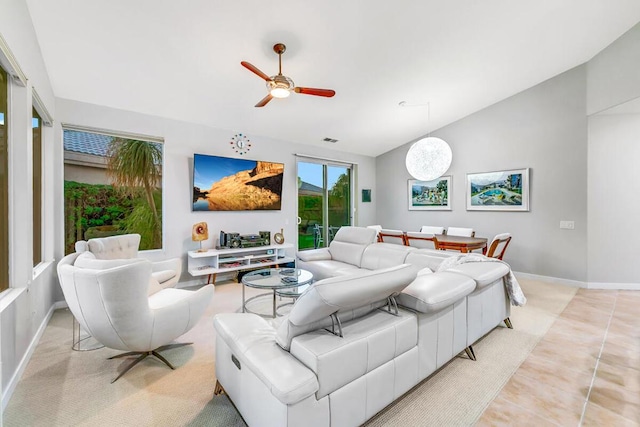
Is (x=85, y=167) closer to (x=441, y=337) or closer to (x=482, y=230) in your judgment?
(x=441, y=337)

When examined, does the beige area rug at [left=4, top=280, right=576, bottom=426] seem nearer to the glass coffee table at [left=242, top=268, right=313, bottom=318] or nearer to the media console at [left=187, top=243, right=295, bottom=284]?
the glass coffee table at [left=242, top=268, right=313, bottom=318]

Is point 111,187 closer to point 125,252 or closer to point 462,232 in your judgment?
point 125,252

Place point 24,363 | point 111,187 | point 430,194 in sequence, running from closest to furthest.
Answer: point 24,363 → point 111,187 → point 430,194

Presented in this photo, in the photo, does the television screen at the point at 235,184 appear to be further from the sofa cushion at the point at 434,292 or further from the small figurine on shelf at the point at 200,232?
the sofa cushion at the point at 434,292

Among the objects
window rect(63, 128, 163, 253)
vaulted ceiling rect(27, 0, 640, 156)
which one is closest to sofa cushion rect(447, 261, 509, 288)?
vaulted ceiling rect(27, 0, 640, 156)

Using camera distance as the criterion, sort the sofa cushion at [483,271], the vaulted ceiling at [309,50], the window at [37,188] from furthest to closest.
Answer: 1. the window at [37,188]
2. the vaulted ceiling at [309,50]
3. the sofa cushion at [483,271]

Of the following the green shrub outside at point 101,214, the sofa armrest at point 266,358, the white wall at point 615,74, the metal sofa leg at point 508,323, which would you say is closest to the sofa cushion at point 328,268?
the metal sofa leg at point 508,323

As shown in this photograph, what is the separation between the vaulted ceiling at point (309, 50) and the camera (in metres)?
2.60

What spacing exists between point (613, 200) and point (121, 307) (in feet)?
21.0

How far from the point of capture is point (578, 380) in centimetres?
210

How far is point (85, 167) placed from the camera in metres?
3.74

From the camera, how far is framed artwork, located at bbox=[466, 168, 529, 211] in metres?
4.98

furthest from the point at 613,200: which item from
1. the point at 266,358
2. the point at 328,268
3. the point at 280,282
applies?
the point at 266,358

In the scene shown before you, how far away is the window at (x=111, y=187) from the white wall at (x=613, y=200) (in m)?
6.69
